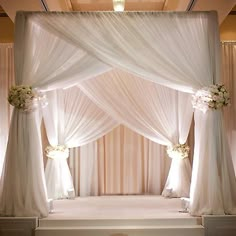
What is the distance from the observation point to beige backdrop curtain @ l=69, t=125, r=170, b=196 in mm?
6273

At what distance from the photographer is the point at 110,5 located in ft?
19.7

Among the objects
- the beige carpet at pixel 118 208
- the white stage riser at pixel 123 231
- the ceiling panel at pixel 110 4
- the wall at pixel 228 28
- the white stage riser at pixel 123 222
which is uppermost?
the ceiling panel at pixel 110 4

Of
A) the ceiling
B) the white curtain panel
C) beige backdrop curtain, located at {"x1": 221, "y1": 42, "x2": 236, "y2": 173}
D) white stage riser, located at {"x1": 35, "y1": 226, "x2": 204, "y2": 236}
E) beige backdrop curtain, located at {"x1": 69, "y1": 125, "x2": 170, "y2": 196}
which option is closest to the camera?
white stage riser, located at {"x1": 35, "y1": 226, "x2": 204, "y2": 236}

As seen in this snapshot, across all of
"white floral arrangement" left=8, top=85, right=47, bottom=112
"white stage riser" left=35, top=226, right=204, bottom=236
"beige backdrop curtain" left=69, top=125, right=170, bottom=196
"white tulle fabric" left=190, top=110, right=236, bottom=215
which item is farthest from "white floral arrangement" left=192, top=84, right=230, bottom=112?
"beige backdrop curtain" left=69, top=125, right=170, bottom=196

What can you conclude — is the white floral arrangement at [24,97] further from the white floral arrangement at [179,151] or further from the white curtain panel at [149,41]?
the white floral arrangement at [179,151]

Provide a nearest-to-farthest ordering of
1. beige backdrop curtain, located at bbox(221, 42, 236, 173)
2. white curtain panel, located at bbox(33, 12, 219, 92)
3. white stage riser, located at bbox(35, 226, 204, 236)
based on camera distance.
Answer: white stage riser, located at bbox(35, 226, 204, 236)
white curtain panel, located at bbox(33, 12, 219, 92)
beige backdrop curtain, located at bbox(221, 42, 236, 173)

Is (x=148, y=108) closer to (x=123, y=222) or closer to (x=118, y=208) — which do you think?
(x=118, y=208)

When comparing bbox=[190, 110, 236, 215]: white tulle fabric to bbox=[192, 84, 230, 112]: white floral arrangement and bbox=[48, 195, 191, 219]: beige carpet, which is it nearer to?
bbox=[192, 84, 230, 112]: white floral arrangement

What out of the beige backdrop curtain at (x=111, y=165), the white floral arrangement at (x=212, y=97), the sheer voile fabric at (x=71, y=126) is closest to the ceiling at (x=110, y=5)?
the beige backdrop curtain at (x=111, y=165)

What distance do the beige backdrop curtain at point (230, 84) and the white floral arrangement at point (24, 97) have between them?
3186 millimetres

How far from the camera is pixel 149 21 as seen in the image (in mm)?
4285

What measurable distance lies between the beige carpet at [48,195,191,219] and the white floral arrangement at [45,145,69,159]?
26.1 inches

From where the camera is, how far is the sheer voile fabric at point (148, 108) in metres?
5.55

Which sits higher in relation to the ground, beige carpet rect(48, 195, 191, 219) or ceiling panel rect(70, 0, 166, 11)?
ceiling panel rect(70, 0, 166, 11)
